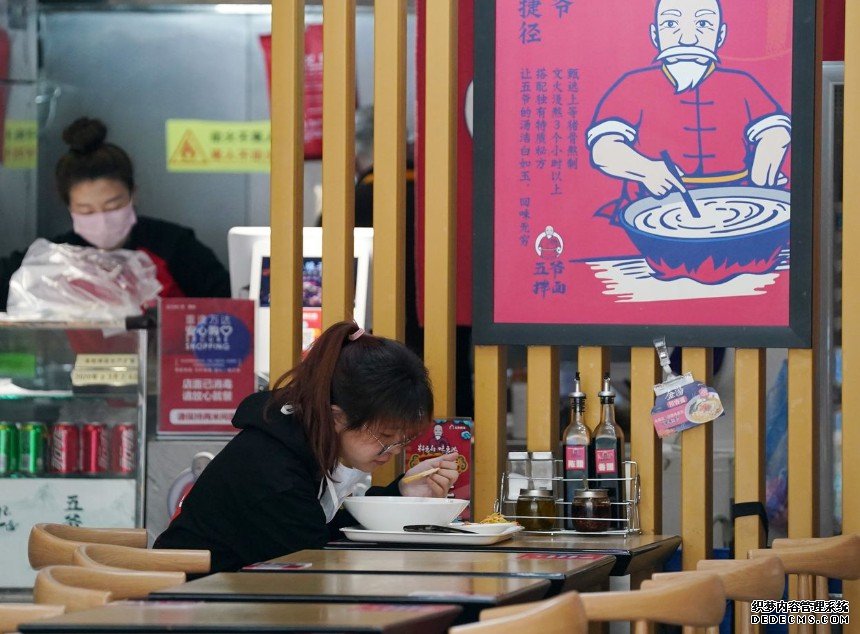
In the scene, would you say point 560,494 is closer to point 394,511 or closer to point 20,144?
point 394,511

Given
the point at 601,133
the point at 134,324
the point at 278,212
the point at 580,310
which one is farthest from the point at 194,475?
the point at 601,133

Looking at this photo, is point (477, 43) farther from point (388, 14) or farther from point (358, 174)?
point (358, 174)

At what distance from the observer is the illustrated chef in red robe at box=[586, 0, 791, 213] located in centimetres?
388

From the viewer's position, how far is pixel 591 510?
366 cm

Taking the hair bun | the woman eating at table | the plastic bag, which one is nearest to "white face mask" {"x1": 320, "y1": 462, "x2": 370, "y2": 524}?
the woman eating at table

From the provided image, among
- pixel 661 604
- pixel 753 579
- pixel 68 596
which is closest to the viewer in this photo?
pixel 661 604

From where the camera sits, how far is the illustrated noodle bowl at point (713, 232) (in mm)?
3859

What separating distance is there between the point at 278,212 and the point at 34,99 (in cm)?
235

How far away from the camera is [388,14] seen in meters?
4.13

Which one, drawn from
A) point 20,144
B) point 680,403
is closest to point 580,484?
point 680,403

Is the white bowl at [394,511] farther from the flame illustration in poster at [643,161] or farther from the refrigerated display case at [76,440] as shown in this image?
the refrigerated display case at [76,440]

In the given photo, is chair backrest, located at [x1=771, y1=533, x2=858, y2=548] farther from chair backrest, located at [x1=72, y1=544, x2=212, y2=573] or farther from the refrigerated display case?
the refrigerated display case

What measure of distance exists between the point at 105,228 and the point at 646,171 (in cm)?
281

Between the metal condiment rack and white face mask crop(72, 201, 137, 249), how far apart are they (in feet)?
8.68
